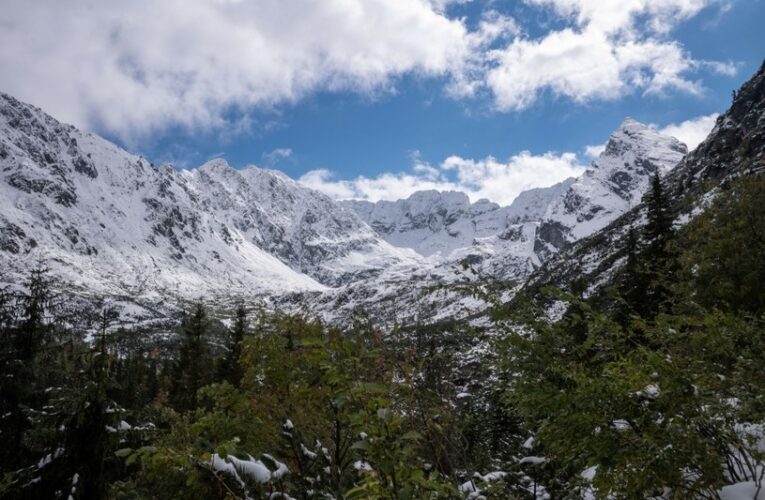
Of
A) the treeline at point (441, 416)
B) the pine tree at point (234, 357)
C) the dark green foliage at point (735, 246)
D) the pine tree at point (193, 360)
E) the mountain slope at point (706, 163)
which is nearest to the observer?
the treeline at point (441, 416)

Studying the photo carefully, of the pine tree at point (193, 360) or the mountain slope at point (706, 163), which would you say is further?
the mountain slope at point (706, 163)

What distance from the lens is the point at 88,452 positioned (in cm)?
926

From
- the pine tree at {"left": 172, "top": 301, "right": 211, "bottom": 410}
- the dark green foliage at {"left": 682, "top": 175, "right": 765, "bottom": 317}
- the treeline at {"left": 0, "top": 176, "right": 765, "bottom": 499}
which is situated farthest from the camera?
the pine tree at {"left": 172, "top": 301, "right": 211, "bottom": 410}

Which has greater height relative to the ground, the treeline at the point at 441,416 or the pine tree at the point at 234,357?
the pine tree at the point at 234,357

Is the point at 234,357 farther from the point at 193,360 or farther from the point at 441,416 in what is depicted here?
the point at 441,416

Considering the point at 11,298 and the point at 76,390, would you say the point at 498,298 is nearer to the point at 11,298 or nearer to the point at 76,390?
the point at 76,390

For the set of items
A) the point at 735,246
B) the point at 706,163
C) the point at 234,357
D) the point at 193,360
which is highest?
the point at 706,163

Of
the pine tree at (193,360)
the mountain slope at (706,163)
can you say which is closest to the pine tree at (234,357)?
the pine tree at (193,360)

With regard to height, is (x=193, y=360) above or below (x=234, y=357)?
above

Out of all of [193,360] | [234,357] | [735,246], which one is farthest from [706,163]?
[193,360]

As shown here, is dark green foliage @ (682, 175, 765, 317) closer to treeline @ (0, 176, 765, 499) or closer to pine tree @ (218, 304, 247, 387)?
treeline @ (0, 176, 765, 499)

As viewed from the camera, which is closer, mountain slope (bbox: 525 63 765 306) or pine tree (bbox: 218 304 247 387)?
pine tree (bbox: 218 304 247 387)

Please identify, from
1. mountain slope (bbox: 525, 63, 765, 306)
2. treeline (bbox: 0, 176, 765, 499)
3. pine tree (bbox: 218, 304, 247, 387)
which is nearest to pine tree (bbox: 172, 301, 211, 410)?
pine tree (bbox: 218, 304, 247, 387)

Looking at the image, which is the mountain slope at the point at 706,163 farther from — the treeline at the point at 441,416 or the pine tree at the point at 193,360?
the treeline at the point at 441,416
